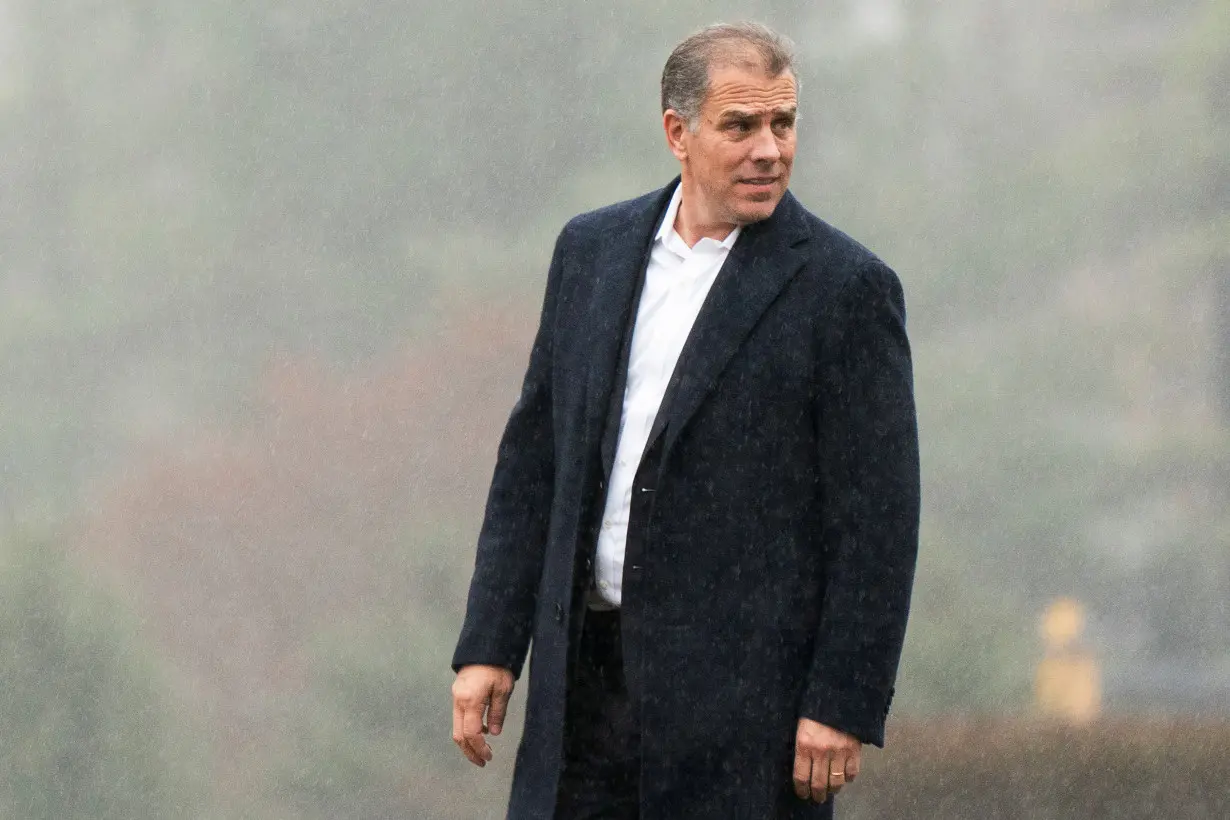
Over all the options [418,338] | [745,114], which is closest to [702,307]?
[745,114]

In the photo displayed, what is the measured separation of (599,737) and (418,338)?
2.60 m

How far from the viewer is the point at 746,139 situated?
2818 millimetres

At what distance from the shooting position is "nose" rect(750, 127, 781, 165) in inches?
110

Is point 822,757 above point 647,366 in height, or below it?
below

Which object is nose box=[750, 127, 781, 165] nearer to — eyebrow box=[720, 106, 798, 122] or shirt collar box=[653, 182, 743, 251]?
eyebrow box=[720, 106, 798, 122]

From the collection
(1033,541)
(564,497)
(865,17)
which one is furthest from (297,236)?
(564,497)

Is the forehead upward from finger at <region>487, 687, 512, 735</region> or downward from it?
upward

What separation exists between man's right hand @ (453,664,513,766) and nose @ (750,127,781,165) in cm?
93

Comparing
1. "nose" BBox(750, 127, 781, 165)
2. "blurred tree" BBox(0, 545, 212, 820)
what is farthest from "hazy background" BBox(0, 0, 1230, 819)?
"nose" BBox(750, 127, 781, 165)

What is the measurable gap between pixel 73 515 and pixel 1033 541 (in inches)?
106

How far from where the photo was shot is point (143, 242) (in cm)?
529

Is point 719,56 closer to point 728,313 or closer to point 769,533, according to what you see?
point 728,313

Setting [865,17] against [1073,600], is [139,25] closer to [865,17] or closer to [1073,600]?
[865,17]

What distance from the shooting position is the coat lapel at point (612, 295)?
9.45ft
